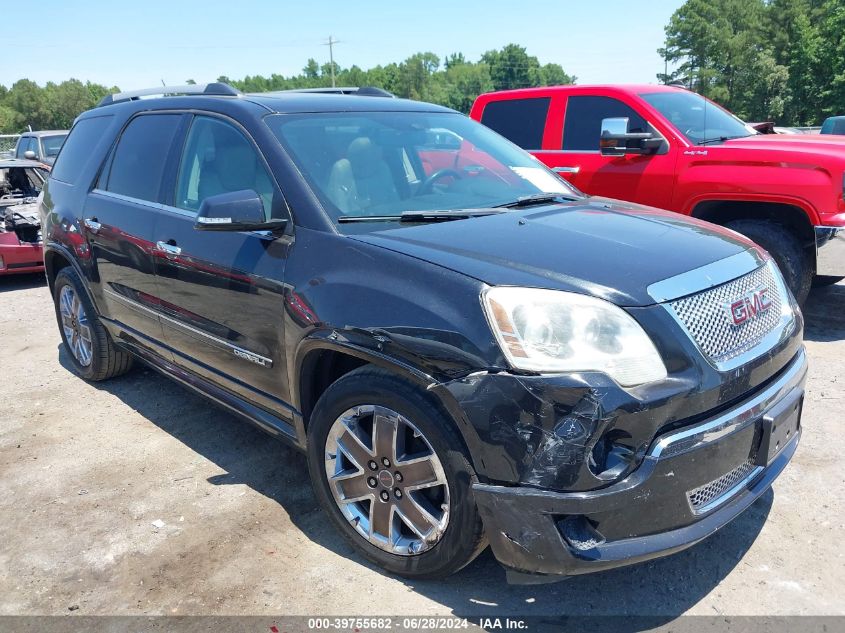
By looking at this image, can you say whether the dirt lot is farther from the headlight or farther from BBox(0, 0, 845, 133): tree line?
BBox(0, 0, 845, 133): tree line

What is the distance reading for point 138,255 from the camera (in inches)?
150

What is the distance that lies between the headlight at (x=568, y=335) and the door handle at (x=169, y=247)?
1.90m

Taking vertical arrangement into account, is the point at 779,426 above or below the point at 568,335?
below

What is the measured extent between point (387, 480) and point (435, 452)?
1.12ft

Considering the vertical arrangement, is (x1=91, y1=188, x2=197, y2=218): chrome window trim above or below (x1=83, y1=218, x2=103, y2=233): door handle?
above

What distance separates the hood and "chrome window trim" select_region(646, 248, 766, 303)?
0.03 meters

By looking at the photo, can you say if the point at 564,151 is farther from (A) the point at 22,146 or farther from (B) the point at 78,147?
(A) the point at 22,146

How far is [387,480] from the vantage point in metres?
2.63

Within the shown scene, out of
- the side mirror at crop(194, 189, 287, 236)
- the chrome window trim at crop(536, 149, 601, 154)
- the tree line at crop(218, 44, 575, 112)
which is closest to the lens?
the side mirror at crop(194, 189, 287, 236)

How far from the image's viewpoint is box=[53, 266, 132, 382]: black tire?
4.68 m

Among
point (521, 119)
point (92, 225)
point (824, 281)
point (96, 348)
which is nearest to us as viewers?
point (92, 225)

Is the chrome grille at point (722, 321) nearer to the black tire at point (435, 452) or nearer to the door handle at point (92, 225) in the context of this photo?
the black tire at point (435, 452)

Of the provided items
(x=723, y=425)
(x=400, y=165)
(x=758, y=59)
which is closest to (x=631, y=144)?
(x=400, y=165)

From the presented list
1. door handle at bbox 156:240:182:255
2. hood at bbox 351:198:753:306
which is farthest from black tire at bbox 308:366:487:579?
door handle at bbox 156:240:182:255
